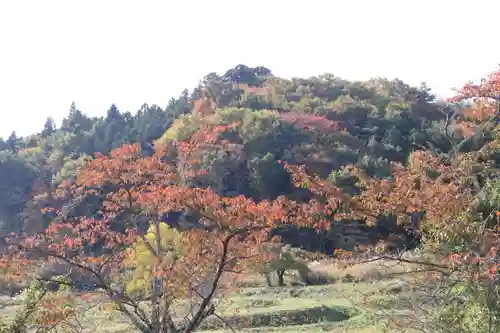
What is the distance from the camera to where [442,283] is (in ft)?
22.3

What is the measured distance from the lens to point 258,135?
33000 mm

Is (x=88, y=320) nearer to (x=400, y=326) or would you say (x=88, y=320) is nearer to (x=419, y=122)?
(x=400, y=326)

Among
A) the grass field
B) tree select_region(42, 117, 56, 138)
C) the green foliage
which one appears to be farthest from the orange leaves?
tree select_region(42, 117, 56, 138)

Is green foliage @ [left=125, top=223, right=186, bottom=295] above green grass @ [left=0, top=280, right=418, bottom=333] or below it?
above

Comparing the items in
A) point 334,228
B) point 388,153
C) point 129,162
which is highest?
point 129,162

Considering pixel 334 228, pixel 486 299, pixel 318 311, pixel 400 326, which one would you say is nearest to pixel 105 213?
pixel 400 326

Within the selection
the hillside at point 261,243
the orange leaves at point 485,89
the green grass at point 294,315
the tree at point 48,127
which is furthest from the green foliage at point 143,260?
the tree at point 48,127

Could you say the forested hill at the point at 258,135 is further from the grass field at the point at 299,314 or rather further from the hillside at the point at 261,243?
the grass field at the point at 299,314

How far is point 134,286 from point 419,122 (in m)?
28.1

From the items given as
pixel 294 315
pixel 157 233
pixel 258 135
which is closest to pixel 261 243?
pixel 157 233

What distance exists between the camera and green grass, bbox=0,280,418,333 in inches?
512

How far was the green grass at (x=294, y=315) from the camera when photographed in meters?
13.0

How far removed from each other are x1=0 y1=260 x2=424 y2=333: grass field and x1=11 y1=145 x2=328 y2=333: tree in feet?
13.5

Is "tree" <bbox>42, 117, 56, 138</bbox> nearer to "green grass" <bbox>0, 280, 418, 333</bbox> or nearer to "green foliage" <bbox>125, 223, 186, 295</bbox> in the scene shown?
"green grass" <bbox>0, 280, 418, 333</bbox>
